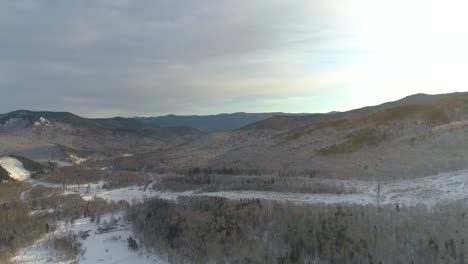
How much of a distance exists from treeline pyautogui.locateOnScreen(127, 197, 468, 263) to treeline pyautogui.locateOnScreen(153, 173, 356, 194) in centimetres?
541

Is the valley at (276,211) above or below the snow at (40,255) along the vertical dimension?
above

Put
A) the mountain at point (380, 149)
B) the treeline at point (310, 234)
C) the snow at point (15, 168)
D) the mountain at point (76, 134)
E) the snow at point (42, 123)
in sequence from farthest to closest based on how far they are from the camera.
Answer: the snow at point (42, 123)
the mountain at point (76, 134)
the snow at point (15, 168)
the mountain at point (380, 149)
the treeline at point (310, 234)

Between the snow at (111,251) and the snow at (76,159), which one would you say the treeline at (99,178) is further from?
the snow at (76,159)

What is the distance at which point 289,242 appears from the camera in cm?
930

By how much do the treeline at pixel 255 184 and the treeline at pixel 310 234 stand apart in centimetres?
541

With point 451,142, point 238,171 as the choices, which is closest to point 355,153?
point 451,142

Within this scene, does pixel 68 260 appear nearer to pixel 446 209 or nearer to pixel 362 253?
pixel 362 253

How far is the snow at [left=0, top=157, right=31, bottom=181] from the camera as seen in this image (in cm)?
4155

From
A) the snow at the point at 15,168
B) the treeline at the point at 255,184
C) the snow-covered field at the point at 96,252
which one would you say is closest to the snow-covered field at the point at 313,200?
the snow-covered field at the point at 96,252

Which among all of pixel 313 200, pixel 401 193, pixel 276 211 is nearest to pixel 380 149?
pixel 401 193

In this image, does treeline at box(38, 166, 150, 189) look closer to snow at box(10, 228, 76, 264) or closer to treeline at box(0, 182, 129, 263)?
treeline at box(0, 182, 129, 263)

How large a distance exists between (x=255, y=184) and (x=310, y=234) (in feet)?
40.7

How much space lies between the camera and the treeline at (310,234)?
7.69 metres

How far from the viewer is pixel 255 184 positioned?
21.8 meters
